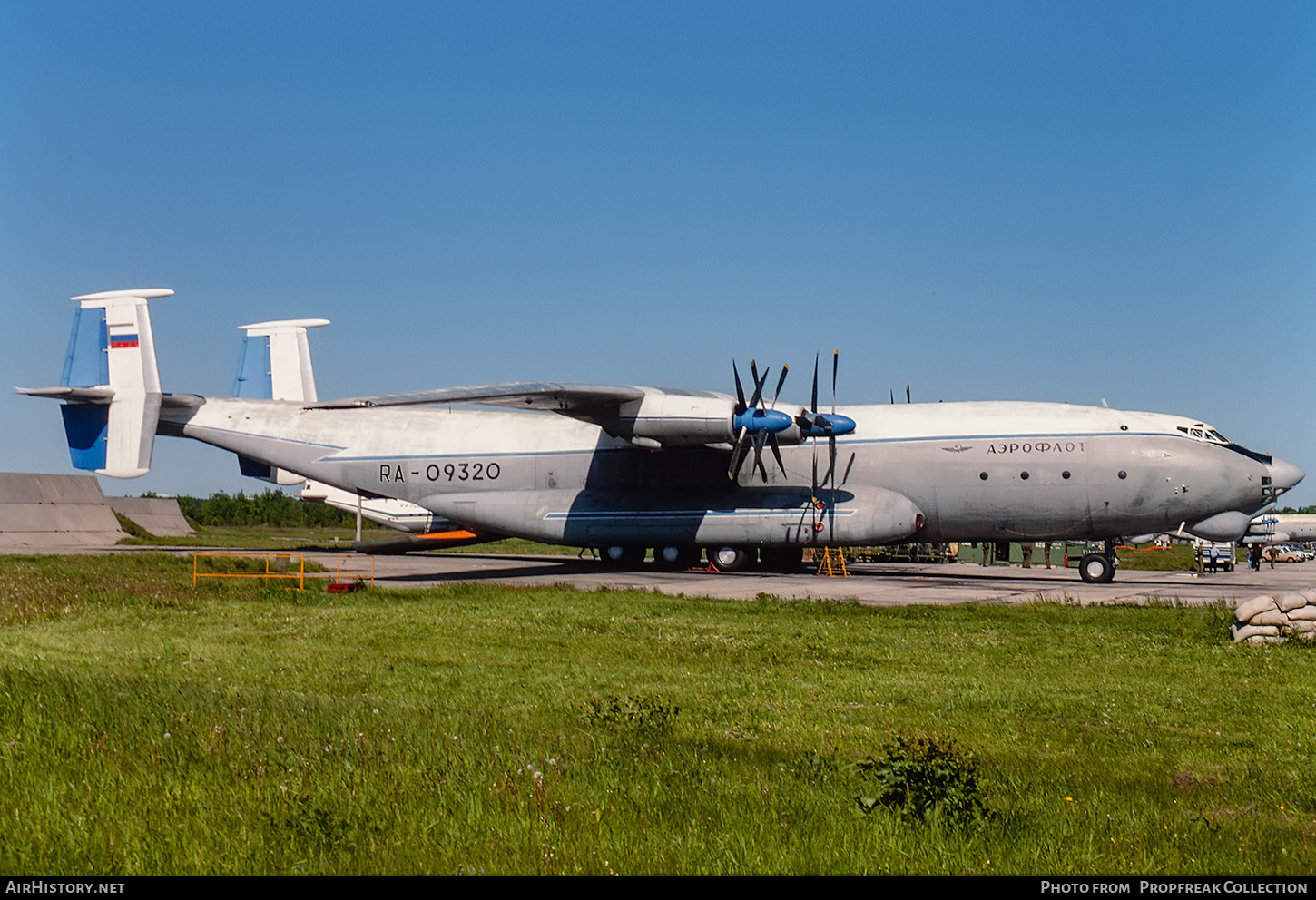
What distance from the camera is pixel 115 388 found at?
3747 cm

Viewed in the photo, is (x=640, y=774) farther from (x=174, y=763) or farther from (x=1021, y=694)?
(x=1021, y=694)

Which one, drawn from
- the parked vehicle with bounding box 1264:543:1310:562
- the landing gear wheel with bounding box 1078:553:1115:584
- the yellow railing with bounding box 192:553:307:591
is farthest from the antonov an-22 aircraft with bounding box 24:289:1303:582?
the parked vehicle with bounding box 1264:543:1310:562

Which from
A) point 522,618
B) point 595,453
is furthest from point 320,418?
point 522,618

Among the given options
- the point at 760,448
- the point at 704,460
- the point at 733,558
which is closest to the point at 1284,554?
the point at 733,558

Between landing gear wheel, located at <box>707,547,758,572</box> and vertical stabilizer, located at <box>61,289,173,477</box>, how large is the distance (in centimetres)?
1993

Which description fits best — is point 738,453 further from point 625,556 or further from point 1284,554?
point 1284,554

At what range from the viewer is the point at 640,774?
7.36 m

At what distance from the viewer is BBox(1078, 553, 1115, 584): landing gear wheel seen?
31031 millimetres

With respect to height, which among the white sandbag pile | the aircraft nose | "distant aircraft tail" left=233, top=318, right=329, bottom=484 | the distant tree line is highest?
"distant aircraft tail" left=233, top=318, right=329, bottom=484

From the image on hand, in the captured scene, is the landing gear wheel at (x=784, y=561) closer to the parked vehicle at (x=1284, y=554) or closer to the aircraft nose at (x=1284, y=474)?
the aircraft nose at (x=1284, y=474)

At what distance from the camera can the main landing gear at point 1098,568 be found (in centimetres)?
3103

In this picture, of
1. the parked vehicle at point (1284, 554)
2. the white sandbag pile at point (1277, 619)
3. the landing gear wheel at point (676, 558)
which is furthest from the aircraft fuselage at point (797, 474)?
the parked vehicle at point (1284, 554)

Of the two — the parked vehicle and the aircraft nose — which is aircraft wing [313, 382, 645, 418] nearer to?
the aircraft nose
